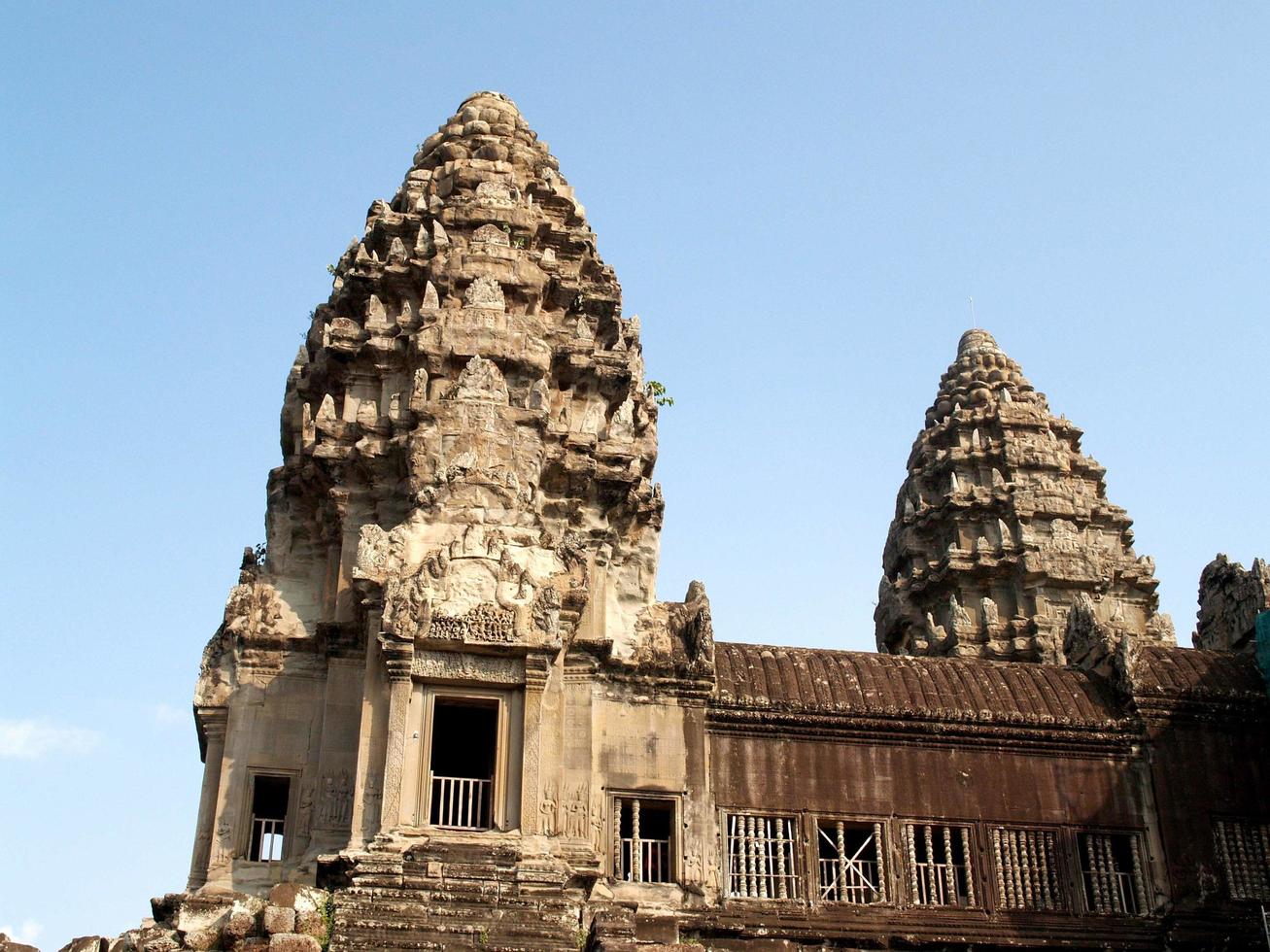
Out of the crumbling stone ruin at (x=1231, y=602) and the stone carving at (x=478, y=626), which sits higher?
the crumbling stone ruin at (x=1231, y=602)

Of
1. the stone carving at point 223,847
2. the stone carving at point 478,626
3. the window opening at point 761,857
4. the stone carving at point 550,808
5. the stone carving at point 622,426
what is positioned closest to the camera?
the stone carving at point 478,626

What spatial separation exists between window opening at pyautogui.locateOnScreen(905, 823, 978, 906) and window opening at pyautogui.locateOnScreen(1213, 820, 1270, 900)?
4.14 meters

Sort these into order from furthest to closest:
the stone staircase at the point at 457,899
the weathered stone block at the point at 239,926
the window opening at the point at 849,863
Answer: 1. the window opening at the point at 849,863
2. the stone staircase at the point at 457,899
3. the weathered stone block at the point at 239,926

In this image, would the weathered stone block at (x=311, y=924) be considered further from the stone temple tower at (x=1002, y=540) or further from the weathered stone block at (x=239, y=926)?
the stone temple tower at (x=1002, y=540)

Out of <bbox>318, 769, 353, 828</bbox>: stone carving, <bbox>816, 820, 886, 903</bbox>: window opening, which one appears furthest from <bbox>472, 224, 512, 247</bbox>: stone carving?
<bbox>816, 820, 886, 903</bbox>: window opening

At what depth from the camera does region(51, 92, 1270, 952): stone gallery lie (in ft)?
67.3

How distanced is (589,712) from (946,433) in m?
22.3

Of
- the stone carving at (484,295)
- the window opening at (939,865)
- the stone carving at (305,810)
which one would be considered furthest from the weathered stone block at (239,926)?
the stone carving at (484,295)

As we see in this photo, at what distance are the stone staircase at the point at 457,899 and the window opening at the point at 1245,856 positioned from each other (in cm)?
1108

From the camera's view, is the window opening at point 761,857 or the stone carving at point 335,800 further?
the window opening at point 761,857

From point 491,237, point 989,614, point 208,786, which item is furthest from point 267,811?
point 989,614

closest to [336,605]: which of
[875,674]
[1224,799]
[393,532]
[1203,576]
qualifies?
[393,532]

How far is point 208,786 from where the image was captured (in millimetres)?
22844

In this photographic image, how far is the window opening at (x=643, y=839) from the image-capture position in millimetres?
22359
